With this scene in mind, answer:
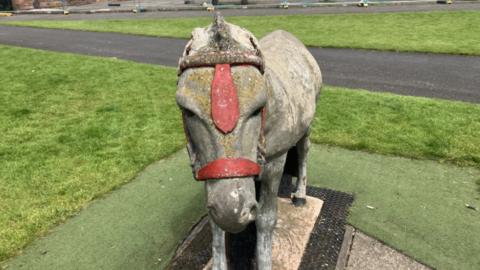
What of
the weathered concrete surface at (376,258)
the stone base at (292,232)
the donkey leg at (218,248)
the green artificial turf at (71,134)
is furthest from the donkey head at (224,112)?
the green artificial turf at (71,134)

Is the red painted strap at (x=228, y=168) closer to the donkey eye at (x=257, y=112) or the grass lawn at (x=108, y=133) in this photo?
the donkey eye at (x=257, y=112)

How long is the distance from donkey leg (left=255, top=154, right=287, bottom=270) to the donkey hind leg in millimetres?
1146

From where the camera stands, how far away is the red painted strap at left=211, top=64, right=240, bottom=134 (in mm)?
2010

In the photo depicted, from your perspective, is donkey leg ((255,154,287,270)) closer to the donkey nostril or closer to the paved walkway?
the donkey nostril

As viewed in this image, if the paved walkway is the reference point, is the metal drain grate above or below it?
below

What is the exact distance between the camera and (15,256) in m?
4.30

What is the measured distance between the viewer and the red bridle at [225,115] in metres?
2.01

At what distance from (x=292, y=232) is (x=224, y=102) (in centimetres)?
242

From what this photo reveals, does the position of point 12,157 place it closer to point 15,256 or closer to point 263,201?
point 15,256

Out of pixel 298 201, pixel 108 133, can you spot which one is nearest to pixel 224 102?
pixel 298 201

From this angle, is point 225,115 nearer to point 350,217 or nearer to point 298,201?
point 298,201

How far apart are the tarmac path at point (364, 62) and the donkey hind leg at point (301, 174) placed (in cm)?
601

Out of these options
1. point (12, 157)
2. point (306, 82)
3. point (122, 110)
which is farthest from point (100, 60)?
point (306, 82)

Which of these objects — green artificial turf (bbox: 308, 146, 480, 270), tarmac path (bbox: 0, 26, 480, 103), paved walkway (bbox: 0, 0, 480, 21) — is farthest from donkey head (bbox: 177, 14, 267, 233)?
paved walkway (bbox: 0, 0, 480, 21)
